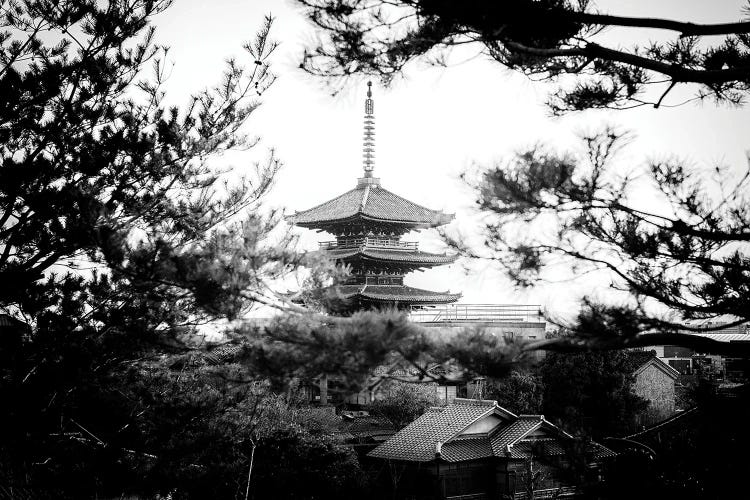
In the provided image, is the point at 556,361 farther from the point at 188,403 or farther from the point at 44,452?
the point at 44,452

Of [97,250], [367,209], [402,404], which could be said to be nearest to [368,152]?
[367,209]

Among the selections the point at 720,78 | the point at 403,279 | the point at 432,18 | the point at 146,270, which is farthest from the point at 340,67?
the point at 403,279

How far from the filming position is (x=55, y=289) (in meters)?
6.53

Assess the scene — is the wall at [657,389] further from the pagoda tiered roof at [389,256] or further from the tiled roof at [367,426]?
the tiled roof at [367,426]

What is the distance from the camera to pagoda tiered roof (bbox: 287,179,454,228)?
22.3m

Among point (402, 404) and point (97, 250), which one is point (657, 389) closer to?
point (402, 404)

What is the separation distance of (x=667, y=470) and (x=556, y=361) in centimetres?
1364

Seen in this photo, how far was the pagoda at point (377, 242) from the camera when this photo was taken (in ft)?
71.9

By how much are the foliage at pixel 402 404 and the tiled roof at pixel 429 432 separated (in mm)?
2238

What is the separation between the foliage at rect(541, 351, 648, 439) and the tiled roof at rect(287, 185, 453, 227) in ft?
22.8

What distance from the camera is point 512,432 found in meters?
15.8

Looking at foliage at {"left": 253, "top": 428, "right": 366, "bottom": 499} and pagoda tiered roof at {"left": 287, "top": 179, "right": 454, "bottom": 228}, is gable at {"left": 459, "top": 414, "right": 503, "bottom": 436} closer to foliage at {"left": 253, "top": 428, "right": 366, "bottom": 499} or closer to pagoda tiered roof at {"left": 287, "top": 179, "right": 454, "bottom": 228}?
foliage at {"left": 253, "top": 428, "right": 366, "bottom": 499}

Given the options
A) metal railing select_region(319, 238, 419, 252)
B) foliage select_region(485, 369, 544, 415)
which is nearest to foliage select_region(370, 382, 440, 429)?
foliage select_region(485, 369, 544, 415)

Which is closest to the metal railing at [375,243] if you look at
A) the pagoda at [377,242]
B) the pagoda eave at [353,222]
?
the pagoda at [377,242]
